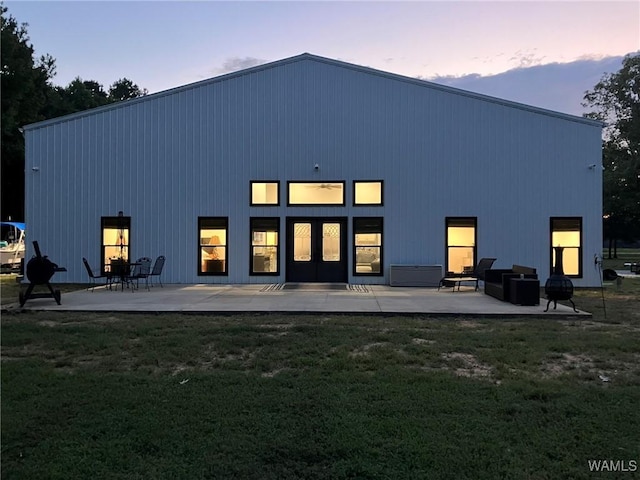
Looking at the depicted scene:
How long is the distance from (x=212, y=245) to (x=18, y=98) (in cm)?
1900

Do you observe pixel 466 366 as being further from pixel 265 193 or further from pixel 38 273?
pixel 265 193

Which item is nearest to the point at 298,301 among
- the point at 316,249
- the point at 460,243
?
the point at 316,249

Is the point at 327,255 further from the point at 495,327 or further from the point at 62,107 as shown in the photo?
the point at 62,107

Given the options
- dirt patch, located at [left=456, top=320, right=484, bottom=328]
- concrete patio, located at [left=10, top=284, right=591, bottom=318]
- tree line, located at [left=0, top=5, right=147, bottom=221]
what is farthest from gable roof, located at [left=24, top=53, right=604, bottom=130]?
tree line, located at [left=0, top=5, right=147, bottom=221]

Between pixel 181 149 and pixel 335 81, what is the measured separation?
4976 mm

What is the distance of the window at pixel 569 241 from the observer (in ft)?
43.9

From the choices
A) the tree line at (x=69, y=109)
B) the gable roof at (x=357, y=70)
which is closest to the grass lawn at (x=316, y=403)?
the gable roof at (x=357, y=70)

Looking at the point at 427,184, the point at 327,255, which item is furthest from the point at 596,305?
the point at 327,255

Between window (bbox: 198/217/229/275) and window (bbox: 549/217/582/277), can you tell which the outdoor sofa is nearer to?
window (bbox: 549/217/582/277)

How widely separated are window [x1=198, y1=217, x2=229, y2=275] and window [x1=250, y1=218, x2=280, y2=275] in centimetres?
83

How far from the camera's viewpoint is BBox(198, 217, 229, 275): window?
45.2ft

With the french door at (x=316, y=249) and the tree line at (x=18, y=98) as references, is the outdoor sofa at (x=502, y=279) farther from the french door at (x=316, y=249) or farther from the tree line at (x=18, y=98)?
the tree line at (x=18, y=98)

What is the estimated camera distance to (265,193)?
45.2ft

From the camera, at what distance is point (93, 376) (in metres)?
4.38
